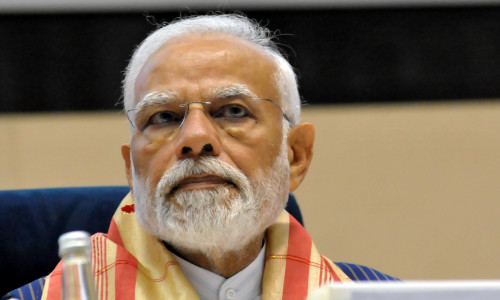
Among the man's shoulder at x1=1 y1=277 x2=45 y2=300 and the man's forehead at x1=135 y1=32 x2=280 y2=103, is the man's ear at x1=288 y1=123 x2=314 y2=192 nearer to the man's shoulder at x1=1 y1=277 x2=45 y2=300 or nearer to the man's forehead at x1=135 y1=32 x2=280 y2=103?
the man's forehead at x1=135 y1=32 x2=280 y2=103

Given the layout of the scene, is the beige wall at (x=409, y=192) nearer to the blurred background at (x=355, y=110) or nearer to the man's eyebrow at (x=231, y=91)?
the blurred background at (x=355, y=110)

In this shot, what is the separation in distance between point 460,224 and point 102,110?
137 cm

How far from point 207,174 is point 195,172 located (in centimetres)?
2

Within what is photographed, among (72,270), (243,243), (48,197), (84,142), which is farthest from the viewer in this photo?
(84,142)

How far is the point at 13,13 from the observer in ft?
8.17

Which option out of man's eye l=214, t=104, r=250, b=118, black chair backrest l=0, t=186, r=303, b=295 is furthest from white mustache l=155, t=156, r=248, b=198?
black chair backrest l=0, t=186, r=303, b=295

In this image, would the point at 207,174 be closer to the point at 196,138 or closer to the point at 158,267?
the point at 196,138

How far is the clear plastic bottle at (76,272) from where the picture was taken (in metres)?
0.72

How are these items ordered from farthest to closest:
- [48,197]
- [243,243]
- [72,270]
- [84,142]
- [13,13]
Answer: [84,142] → [13,13] → [48,197] → [243,243] → [72,270]

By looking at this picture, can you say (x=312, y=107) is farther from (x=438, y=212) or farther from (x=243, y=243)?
(x=243, y=243)

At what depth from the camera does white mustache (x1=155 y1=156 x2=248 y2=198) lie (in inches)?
54.0

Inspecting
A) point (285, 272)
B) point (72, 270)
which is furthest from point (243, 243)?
point (72, 270)

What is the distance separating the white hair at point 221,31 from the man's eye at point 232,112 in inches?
4.3

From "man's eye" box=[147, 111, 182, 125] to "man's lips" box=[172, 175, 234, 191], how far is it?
143mm
